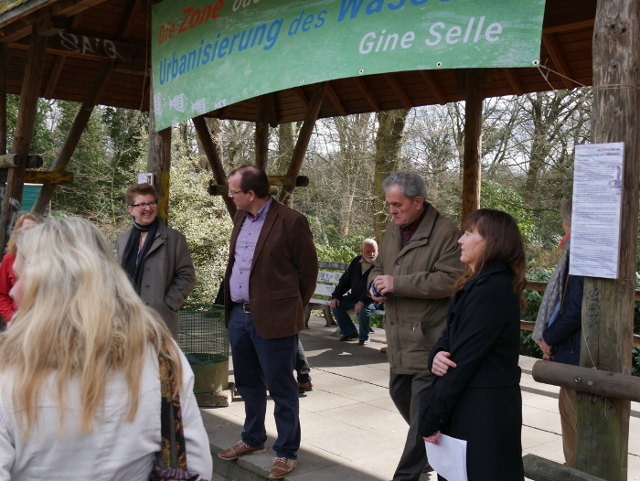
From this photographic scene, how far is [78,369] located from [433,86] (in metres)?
6.97

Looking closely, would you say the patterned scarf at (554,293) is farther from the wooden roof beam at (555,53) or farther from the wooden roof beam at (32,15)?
the wooden roof beam at (32,15)

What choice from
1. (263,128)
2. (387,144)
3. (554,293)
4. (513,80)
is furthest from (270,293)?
(387,144)

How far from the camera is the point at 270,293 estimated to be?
4363mm

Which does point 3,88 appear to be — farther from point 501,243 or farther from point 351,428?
point 501,243

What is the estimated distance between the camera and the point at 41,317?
5.23ft

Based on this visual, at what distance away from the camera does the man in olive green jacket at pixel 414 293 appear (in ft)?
12.4

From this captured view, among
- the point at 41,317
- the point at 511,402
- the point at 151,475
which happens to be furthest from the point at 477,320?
the point at 41,317

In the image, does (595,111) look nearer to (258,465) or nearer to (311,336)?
(258,465)

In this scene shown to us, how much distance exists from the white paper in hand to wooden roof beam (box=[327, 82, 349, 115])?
254 inches

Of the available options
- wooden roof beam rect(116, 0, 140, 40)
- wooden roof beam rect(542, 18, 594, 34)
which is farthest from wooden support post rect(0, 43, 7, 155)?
wooden roof beam rect(542, 18, 594, 34)

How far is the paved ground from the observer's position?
4652mm

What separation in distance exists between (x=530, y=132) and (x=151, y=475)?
674 inches

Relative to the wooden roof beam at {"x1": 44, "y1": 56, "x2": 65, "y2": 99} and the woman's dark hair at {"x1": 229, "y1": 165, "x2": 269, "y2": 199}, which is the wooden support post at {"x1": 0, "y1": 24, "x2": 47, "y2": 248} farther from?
the woman's dark hair at {"x1": 229, "y1": 165, "x2": 269, "y2": 199}

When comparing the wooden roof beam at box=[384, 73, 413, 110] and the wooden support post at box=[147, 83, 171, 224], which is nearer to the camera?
the wooden support post at box=[147, 83, 171, 224]
